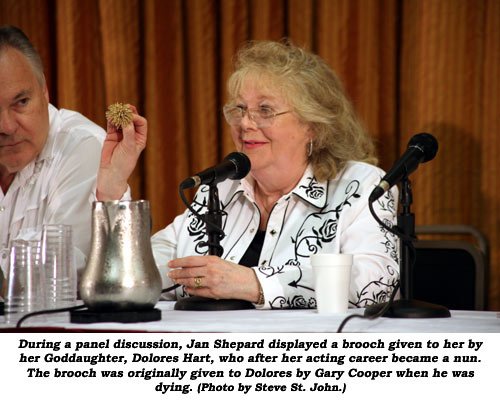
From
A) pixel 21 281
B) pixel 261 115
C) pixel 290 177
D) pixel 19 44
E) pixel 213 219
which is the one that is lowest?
pixel 21 281

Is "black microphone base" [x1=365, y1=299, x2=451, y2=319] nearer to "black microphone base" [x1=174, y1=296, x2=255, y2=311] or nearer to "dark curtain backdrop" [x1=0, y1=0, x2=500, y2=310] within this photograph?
"black microphone base" [x1=174, y1=296, x2=255, y2=311]

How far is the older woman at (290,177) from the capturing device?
6.66 ft

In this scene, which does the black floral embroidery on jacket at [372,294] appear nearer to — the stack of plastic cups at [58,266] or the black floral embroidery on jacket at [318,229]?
the black floral embroidery on jacket at [318,229]

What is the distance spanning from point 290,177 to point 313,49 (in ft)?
3.22

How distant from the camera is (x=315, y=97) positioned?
229 centimetres

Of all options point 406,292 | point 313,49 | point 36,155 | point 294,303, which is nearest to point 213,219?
point 294,303

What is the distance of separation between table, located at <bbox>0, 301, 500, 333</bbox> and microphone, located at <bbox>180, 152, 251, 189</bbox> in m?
0.34

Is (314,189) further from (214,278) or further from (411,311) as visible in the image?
(411,311)

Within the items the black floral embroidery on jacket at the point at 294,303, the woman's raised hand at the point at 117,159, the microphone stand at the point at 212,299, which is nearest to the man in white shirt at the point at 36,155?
the woman's raised hand at the point at 117,159

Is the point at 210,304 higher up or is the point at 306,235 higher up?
the point at 306,235

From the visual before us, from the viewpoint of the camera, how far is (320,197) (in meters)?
2.16

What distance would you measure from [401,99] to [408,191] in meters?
1.46
